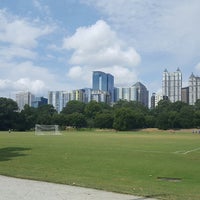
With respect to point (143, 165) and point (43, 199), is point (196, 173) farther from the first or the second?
point (43, 199)

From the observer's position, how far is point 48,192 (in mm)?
12562

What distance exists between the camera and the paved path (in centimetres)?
1166

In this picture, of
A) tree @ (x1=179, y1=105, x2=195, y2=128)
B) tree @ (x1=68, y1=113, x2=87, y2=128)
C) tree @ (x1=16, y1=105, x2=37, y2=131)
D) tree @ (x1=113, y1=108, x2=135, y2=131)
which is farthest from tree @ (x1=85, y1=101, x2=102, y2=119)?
tree @ (x1=179, y1=105, x2=195, y2=128)

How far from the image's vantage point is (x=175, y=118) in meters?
164

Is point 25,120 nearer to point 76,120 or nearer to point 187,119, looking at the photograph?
point 76,120

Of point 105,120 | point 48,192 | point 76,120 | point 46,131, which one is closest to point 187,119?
point 105,120

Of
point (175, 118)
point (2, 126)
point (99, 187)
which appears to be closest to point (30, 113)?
point (2, 126)

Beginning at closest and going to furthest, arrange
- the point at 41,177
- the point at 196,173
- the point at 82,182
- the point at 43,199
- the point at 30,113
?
the point at 43,199 → the point at 82,182 → the point at 41,177 → the point at 196,173 → the point at 30,113

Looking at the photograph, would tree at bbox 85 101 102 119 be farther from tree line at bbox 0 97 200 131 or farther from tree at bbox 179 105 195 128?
tree at bbox 179 105 195 128

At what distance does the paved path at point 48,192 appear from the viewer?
38.3 ft

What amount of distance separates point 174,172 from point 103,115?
Result: 153 meters

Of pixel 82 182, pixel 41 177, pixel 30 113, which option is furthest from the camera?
pixel 30 113

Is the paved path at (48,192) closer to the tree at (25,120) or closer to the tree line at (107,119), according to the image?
the tree line at (107,119)

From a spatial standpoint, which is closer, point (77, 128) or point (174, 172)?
point (174, 172)
